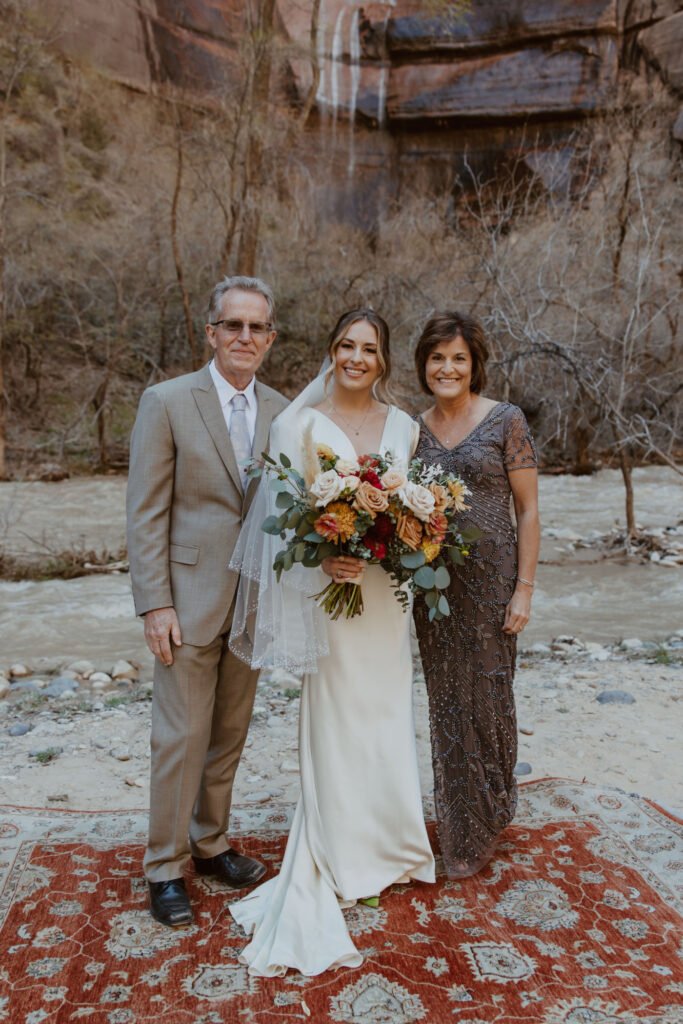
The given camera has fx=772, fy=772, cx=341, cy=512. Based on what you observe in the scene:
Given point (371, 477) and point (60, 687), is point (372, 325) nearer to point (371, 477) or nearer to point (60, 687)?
point (371, 477)

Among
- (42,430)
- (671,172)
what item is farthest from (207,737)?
(671,172)

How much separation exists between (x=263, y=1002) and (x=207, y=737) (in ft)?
2.89

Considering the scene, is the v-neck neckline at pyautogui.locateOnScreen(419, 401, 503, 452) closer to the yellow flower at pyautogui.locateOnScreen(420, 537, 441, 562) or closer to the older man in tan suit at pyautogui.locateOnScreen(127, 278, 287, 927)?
the yellow flower at pyautogui.locateOnScreen(420, 537, 441, 562)

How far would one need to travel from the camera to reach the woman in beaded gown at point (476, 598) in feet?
10.0

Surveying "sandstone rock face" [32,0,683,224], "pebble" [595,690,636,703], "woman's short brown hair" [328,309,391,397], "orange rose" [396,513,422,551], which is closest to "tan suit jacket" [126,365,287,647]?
"woman's short brown hair" [328,309,391,397]

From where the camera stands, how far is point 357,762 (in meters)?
2.92

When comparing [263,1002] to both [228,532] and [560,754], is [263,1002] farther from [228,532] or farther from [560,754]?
[560,754]

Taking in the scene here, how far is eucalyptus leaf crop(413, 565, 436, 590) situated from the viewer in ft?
8.43

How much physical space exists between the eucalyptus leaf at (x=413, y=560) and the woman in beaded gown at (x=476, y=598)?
537 mm

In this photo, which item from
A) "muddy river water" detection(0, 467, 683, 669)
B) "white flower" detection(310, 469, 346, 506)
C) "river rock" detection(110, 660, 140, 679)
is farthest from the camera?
"muddy river water" detection(0, 467, 683, 669)

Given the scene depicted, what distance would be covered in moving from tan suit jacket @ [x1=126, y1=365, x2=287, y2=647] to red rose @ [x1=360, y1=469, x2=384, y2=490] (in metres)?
0.47

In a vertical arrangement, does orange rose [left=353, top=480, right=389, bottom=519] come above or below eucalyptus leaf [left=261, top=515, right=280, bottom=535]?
above

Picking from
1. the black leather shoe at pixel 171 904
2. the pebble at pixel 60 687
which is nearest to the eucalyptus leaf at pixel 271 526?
the black leather shoe at pixel 171 904

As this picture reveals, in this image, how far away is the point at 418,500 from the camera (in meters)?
2.50
